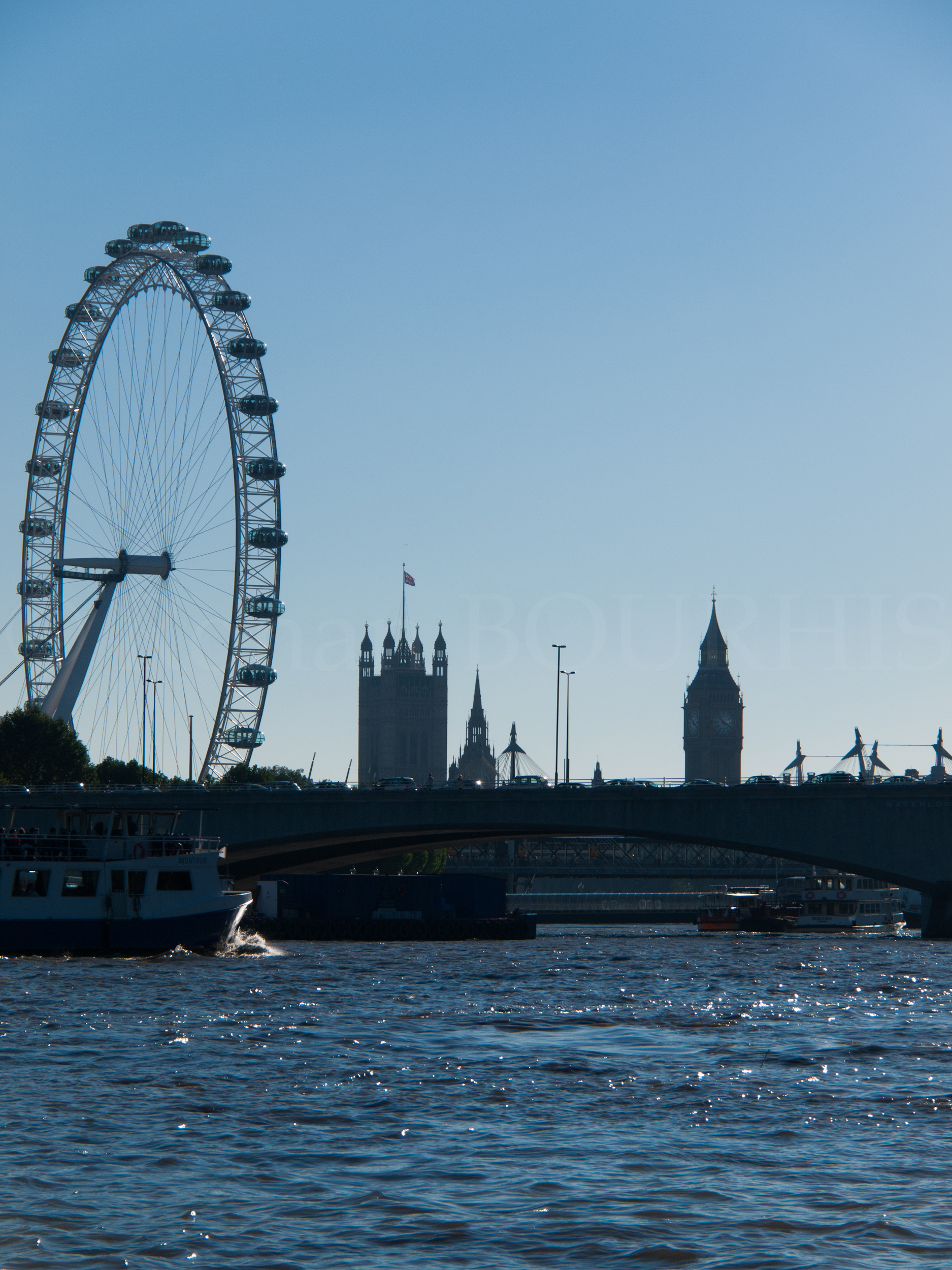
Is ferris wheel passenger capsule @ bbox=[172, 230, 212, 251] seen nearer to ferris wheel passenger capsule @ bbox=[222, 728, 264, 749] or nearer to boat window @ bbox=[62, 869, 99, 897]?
ferris wheel passenger capsule @ bbox=[222, 728, 264, 749]

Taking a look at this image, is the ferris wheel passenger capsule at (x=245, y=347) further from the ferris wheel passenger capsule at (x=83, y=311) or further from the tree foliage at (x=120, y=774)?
the tree foliage at (x=120, y=774)

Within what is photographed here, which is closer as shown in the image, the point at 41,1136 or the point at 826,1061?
the point at 41,1136

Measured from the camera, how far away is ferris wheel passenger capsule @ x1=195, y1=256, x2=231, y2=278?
350 ft

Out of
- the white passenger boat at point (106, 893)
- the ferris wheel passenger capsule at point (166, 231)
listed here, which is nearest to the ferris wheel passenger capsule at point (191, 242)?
the ferris wheel passenger capsule at point (166, 231)

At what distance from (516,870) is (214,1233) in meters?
155

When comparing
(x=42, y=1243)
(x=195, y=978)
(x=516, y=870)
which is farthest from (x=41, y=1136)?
(x=516, y=870)

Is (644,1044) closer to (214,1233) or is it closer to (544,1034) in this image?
(544,1034)

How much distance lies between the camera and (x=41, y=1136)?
27.5 metres

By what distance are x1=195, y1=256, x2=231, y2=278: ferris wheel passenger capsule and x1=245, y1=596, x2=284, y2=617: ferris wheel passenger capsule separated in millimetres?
21165

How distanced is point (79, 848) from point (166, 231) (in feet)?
178

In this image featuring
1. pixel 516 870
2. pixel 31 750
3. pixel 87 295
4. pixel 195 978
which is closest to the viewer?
pixel 195 978

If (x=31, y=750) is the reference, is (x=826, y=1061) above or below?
below

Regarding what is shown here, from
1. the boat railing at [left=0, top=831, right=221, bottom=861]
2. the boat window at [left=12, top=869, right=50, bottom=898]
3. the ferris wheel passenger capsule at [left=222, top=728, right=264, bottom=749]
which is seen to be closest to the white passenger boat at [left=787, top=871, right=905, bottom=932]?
the ferris wheel passenger capsule at [left=222, top=728, right=264, bottom=749]

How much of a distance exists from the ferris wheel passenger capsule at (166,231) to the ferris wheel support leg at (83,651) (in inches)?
900
